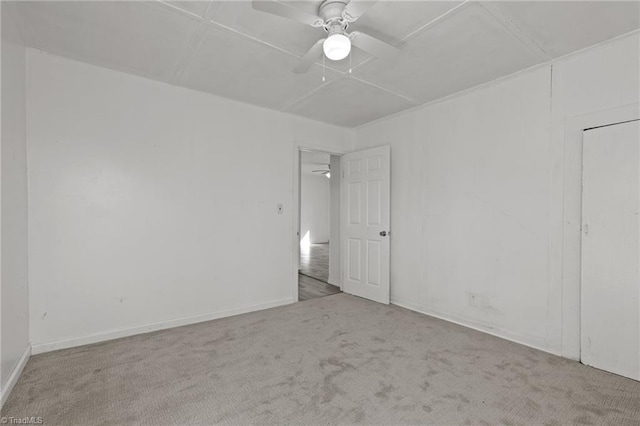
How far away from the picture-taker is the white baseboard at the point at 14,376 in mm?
1869

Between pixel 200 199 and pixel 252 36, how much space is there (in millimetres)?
1795

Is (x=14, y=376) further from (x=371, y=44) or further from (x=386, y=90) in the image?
(x=386, y=90)

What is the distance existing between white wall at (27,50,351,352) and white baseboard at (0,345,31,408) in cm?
16

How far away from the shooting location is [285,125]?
13.0 feet

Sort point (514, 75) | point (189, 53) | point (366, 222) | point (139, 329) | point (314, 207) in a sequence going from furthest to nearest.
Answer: point (314, 207), point (366, 222), point (139, 329), point (514, 75), point (189, 53)

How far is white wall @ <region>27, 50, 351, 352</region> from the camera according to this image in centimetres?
256

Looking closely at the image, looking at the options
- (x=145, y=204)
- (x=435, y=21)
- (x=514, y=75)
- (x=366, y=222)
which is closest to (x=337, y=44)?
(x=435, y=21)

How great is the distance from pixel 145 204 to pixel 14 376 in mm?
1573

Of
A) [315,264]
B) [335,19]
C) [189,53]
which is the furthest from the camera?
[315,264]

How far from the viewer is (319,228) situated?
37.0ft

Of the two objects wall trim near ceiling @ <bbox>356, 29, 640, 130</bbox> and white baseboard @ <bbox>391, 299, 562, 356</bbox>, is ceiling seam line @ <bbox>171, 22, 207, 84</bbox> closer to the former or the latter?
wall trim near ceiling @ <bbox>356, 29, 640, 130</bbox>

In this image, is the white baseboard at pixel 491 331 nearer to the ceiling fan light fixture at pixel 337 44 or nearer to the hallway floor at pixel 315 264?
the hallway floor at pixel 315 264

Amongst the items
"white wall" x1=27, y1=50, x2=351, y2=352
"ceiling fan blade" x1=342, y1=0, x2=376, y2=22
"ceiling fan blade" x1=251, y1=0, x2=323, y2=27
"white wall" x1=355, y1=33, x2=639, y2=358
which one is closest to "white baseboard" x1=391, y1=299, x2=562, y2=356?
"white wall" x1=355, y1=33, x2=639, y2=358

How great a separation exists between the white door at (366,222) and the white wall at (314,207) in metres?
6.37
